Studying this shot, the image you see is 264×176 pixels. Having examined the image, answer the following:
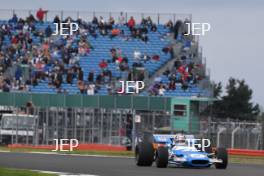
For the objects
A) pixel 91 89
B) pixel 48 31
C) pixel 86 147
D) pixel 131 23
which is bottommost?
pixel 86 147

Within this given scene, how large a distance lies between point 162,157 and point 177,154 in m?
0.70

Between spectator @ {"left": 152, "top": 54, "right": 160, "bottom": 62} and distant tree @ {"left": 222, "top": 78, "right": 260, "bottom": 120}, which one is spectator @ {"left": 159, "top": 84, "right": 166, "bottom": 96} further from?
distant tree @ {"left": 222, "top": 78, "right": 260, "bottom": 120}

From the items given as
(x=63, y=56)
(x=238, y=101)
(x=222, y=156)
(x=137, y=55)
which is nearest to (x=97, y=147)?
(x=137, y=55)

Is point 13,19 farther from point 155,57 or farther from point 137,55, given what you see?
point 155,57

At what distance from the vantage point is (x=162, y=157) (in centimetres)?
2144

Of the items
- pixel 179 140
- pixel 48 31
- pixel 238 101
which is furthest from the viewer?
pixel 238 101

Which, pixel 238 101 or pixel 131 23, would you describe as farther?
pixel 238 101

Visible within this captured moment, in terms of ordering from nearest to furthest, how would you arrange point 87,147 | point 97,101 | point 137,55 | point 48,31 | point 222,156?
point 222,156 → point 87,147 → point 97,101 → point 137,55 → point 48,31

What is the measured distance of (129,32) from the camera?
1831 inches

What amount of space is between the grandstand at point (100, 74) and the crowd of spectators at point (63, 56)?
47mm

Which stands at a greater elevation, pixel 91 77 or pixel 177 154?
pixel 91 77

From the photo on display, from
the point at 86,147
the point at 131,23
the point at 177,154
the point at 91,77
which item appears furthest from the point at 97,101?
the point at 177,154

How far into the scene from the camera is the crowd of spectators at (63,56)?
4213cm

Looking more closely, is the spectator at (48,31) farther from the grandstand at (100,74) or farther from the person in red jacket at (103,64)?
the person in red jacket at (103,64)
